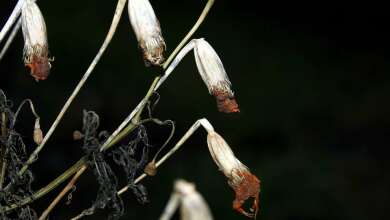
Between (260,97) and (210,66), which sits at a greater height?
(210,66)

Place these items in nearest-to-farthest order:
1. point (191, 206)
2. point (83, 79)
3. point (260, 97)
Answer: point (191, 206)
point (83, 79)
point (260, 97)

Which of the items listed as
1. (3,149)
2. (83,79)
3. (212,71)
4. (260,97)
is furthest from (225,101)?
(260,97)

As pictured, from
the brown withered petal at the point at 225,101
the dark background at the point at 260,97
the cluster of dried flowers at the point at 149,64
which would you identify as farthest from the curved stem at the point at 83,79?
the dark background at the point at 260,97

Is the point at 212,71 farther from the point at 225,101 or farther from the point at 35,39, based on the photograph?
the point at 35,39

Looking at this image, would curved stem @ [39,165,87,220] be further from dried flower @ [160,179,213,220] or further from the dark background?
the dark background

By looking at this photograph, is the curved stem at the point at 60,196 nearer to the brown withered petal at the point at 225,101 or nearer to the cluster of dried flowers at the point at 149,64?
the cluster of dried flowers at the point at 149,64
